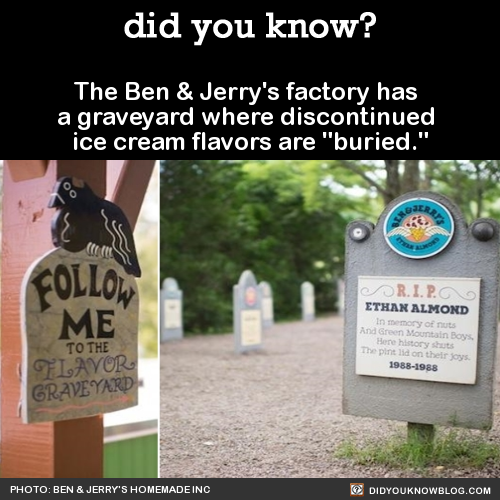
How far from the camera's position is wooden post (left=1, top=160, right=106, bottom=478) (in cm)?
292

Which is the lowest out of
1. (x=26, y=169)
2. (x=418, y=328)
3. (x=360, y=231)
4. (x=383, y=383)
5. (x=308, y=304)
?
(x=308, y=304)

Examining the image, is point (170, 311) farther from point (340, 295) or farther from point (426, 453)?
point (340, 295)

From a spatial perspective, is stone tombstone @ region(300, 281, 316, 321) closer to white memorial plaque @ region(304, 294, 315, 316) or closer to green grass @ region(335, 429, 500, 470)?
white memorial plaque @ region(304, 294, 315, 316)

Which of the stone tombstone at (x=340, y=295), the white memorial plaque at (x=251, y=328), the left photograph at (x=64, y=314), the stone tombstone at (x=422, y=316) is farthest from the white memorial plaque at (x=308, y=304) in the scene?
the left photograph at (x=64, y=314)

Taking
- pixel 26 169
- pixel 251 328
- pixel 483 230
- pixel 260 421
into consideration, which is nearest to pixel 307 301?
pixel 251 328

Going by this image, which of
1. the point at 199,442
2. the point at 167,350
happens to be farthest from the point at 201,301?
the point at 199,442

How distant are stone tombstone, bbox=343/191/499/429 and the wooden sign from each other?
6.23 feet

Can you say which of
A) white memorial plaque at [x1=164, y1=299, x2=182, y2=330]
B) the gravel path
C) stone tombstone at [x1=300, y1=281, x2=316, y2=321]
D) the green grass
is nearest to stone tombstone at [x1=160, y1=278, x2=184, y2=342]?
white memorial plaque at [x1=164, y1=299, x2=182, y2=330]

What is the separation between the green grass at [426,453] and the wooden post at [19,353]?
2035 millimetres

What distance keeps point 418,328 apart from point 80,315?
91.6 inches

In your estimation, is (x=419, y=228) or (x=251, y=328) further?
(x=251, y=328)

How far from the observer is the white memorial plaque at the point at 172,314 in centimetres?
1318
